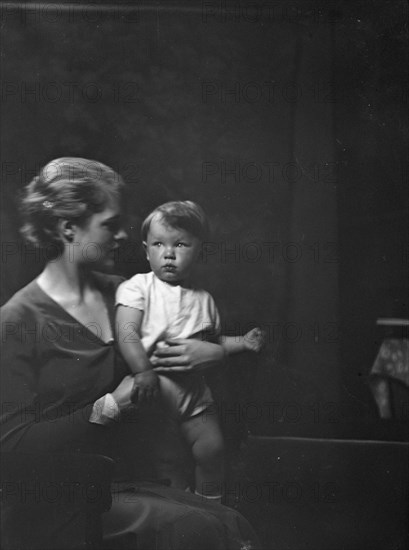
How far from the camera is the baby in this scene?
1.93 metres

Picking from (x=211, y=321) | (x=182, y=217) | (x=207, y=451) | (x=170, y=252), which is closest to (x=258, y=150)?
(x=182, y=217)

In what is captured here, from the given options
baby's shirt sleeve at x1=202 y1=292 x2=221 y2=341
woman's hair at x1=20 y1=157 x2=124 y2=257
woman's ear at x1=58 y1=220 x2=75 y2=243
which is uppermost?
woman's hair at x1=20 y1=157 x2=124 y2=257

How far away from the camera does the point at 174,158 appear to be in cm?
200

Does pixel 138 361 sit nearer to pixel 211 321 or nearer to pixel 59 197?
pixel 211 321

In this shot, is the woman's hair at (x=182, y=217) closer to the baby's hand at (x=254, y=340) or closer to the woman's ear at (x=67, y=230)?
the woman's ear at (x=67, y=230)

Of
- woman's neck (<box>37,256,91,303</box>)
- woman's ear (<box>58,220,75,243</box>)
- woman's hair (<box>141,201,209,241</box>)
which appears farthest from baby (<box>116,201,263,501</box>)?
woman's ear (<box>58,220,75,243</box>)

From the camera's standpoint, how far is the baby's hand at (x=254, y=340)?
1.99 metres

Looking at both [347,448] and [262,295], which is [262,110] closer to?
[262,295]

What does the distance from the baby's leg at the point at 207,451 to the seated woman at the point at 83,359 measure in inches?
2.2

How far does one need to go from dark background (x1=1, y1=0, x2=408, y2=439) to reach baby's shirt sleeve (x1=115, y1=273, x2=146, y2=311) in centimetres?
4

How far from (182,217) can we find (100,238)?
0.86 ft

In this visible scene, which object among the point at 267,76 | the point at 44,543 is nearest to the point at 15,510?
the point at 44,543

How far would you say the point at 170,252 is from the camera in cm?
195

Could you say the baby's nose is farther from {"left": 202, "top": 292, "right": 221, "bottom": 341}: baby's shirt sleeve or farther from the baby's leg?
the baby's leg
